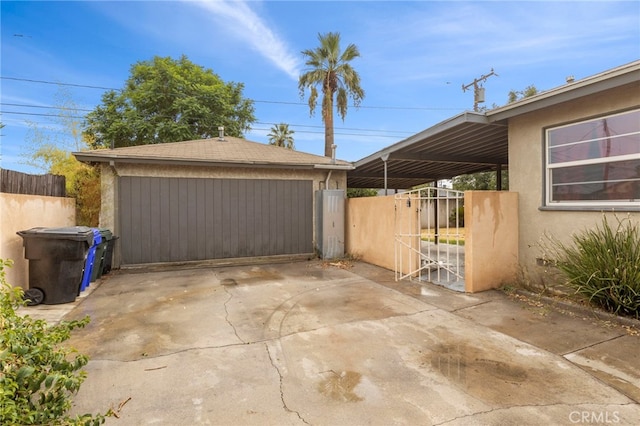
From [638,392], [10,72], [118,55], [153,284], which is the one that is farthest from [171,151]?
[118,55]

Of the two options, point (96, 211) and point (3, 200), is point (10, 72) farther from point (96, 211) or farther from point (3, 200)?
point (3, 200)

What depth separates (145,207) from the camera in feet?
26.5

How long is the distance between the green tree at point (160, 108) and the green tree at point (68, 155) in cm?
737

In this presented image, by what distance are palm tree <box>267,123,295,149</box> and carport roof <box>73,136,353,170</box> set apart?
21130 mm

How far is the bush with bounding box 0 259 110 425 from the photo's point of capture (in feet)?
5.47

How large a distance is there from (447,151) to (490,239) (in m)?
3.65

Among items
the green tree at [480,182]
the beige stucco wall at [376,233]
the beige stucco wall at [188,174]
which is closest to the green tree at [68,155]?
the beige stucco wall at [188,174]

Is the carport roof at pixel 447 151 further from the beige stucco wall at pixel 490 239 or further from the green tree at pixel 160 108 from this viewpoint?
the green tree at pixel 160 108

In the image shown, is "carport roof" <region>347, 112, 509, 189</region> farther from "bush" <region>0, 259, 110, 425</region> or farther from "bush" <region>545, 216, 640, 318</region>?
"bush" <region>0, 259, 110, 425</region>

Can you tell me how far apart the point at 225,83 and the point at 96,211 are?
57.7ft

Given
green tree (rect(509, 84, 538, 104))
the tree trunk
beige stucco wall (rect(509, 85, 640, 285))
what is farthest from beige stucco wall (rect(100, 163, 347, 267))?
green tree (rect(509, 84, 538, 104))

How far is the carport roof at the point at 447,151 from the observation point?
250 inches

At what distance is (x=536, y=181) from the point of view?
18.2 feet

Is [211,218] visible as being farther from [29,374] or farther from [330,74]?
[330,74]
